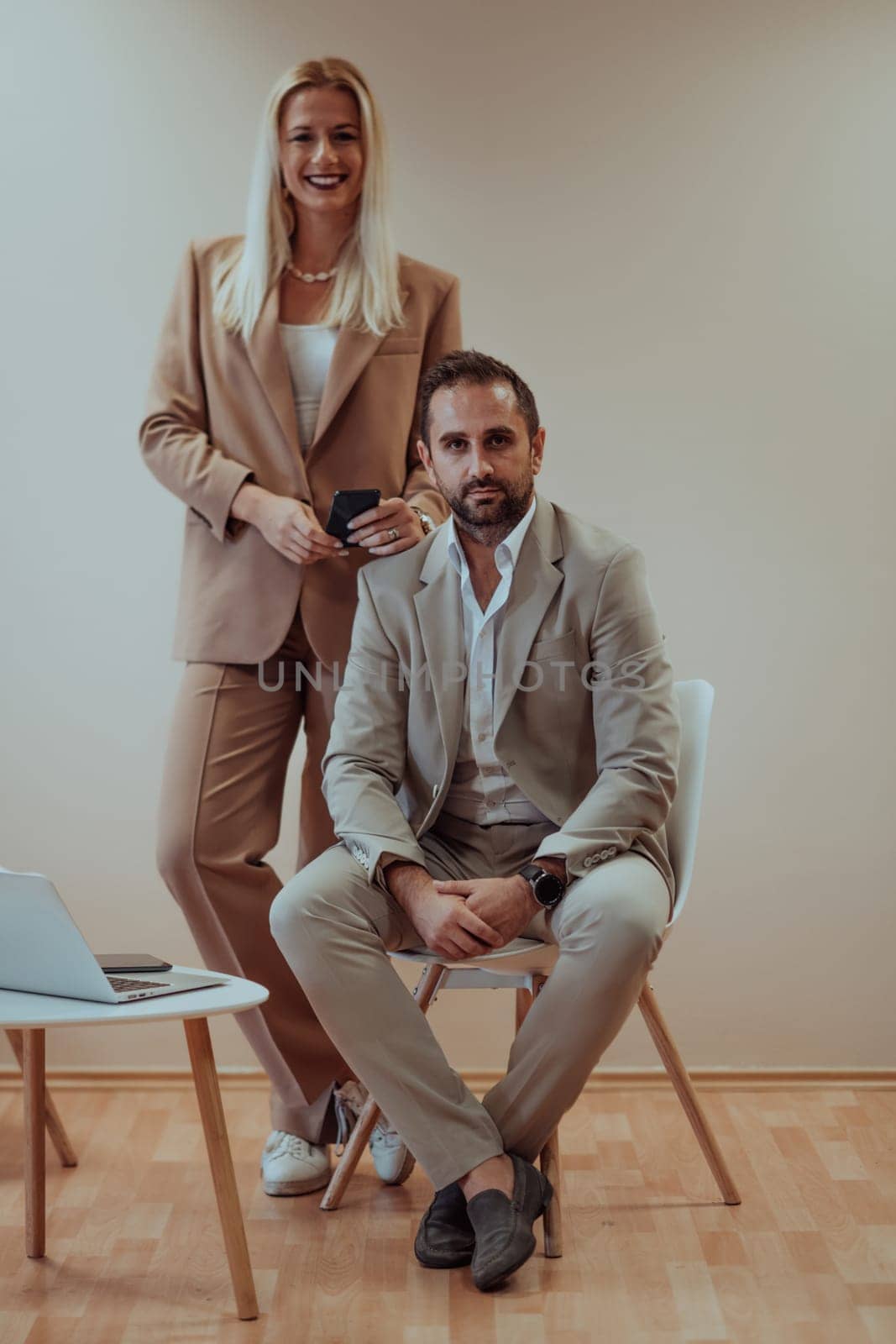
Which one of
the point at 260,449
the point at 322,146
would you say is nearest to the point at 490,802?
the point at 260,449

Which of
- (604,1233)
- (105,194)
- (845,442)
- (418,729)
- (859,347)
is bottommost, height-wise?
(604,1233)

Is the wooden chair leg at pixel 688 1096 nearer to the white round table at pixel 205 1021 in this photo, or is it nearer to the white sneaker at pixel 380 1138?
the white sneaker at pixel 380 1138

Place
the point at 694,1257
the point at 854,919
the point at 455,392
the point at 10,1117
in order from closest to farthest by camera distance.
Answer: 1. the point at 694,1257
2. the point at 455,392
3. the point at 10,1117
4. the point at 854,919

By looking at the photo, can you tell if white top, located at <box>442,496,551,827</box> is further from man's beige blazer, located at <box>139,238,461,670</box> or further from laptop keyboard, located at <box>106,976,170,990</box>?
laptop keyboard, located at <box>106,976,170,990</box>

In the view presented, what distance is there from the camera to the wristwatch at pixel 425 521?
8.62 ft

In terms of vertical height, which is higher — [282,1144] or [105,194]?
[105,194]

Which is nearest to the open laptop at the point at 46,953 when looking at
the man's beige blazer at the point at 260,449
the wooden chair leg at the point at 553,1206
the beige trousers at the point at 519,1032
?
the beige trousers at the point at 519,1032

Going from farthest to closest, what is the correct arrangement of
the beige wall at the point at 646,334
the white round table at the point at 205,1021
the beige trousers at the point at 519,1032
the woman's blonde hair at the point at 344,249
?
the beige wall at the point at 646,334, the woman's blonde hair at the point at 344,249, the beige trousers at the point at 519,1032, the white round table at the point at 205,1021

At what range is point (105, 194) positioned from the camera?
3.14 meters

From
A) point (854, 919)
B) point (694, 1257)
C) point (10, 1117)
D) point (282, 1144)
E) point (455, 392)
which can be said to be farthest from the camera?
point (854, 919)

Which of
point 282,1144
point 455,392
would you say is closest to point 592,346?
point 455,392

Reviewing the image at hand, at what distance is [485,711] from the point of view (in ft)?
8.18

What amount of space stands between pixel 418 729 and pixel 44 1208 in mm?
950

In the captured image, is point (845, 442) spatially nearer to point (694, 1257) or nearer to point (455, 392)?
point (455, 392)
